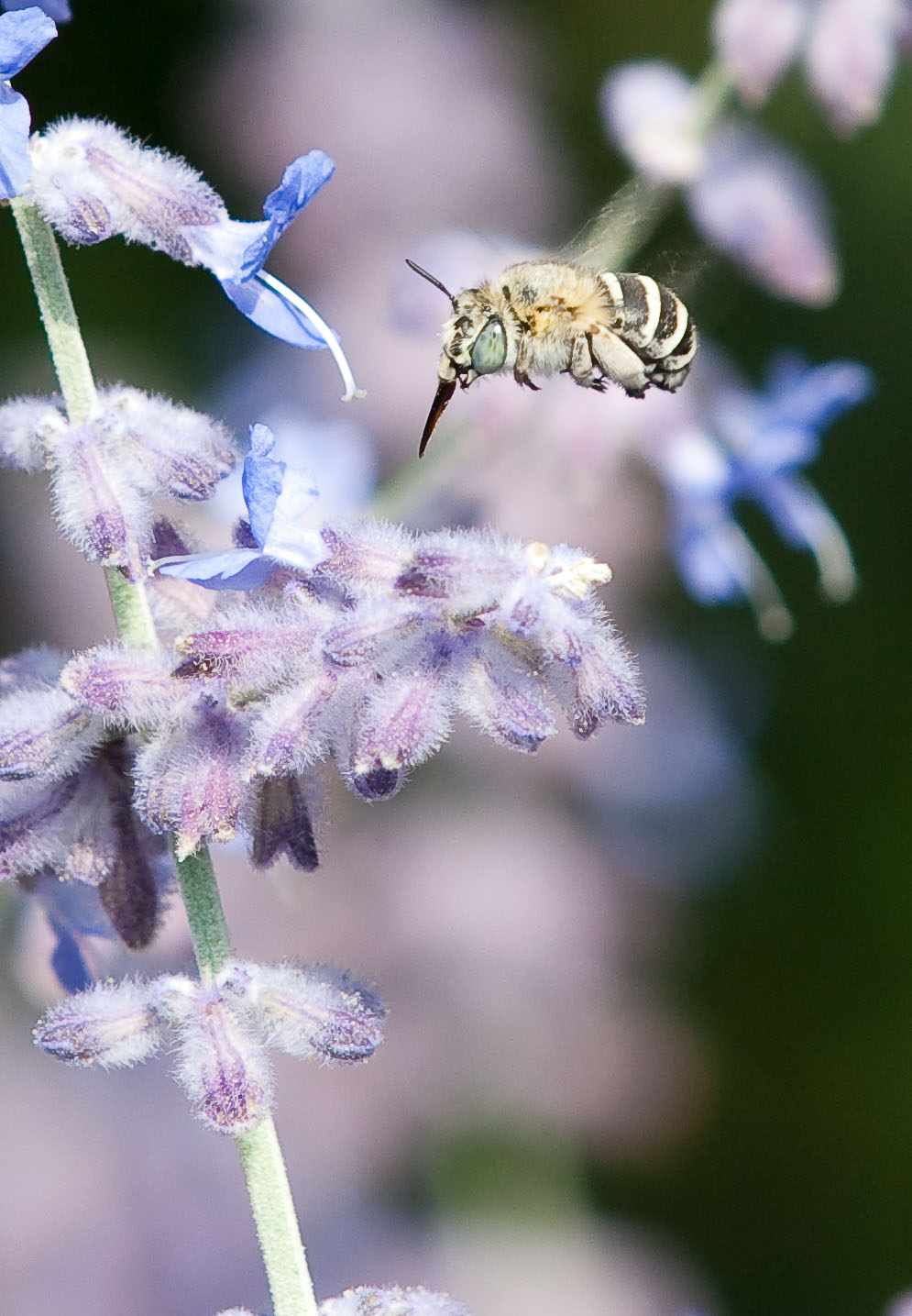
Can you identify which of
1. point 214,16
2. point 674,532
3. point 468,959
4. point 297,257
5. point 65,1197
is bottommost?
point 65,1197

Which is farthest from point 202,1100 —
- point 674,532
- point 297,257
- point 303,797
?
point 297,257

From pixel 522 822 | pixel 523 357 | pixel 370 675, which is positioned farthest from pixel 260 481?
pixel 522 822

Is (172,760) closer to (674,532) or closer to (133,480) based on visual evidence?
(133,480)

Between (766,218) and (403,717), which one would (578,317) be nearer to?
(766,218)

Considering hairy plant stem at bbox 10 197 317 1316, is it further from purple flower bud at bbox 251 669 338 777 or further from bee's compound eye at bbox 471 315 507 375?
bee's compound eye at bbox 471 315 507 375

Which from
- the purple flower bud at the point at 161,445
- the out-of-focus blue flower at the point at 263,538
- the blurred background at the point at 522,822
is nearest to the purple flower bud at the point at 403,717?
the out-of-focus blue flower at the point at 263,538

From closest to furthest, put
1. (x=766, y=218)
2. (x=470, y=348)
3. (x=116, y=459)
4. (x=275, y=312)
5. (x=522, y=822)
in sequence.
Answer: (x=116, y=459), (x=275, y=312), (x=470, y=348), (x=766, y=218), (x=522, y=822)
